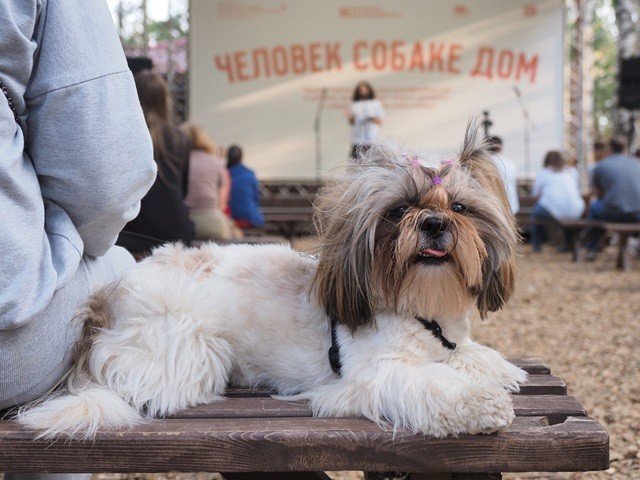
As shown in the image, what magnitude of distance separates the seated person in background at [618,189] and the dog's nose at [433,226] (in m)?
8.99

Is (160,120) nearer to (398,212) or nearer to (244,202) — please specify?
(398,212)

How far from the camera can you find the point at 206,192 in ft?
22.5

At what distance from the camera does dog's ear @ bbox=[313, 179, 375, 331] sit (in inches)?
73.7

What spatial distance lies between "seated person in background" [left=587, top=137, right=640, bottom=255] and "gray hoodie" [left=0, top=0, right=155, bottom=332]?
923 cm

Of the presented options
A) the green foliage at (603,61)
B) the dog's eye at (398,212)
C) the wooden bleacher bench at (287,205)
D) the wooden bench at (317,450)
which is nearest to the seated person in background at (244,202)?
the wooden bleacher bench at (287,205)

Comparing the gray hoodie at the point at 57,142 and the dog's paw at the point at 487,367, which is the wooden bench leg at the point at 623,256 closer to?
the dog's paw at the point at 487,367

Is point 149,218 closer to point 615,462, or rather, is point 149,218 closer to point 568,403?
point 615,462

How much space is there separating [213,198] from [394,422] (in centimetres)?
535

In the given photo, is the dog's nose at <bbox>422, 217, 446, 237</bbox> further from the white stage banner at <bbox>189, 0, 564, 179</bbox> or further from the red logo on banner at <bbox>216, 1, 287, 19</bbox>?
the red logo on banner at <bbox>216, 1, 287, 19</bbox>

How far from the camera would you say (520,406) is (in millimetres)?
1898

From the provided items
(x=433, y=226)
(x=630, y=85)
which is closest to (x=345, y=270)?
(x=433, y=226)

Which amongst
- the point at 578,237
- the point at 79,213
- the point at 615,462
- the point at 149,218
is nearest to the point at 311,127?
the point at 578,237

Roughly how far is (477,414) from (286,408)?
1.60 ft

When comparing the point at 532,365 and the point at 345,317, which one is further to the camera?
the point at 532,365
